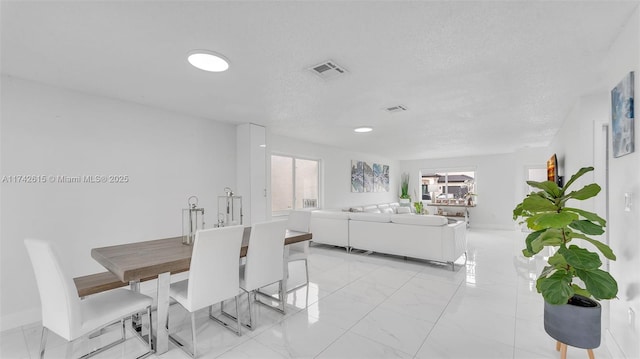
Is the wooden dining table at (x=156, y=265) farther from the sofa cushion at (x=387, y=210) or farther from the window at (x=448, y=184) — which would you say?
the window at (x=448, y=184)

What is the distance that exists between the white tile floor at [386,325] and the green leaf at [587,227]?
1.03 m

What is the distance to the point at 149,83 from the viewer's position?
2.78m

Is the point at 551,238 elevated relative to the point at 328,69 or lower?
lower

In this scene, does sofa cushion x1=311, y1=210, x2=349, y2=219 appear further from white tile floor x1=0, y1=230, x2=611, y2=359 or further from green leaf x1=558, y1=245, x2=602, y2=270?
green leaf x1=558, y1=245, x2=602, y2=270

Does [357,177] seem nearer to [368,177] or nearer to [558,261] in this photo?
[368,177]

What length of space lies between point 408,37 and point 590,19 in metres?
1.07

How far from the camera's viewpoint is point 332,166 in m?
6.80

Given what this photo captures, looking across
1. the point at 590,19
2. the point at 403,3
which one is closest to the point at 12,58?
the point at 403,3

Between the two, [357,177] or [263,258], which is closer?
[263,258]

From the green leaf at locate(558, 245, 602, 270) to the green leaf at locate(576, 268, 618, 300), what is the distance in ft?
0.24

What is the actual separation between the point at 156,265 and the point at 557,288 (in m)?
2.63

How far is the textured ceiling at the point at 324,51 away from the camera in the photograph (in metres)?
1.64

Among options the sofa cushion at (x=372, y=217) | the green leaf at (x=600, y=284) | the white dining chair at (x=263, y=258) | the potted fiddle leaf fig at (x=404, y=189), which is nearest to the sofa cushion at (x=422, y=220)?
the sofa cushion at (x=372, y=217)

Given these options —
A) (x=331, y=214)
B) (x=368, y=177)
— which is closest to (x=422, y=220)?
(x=331, y=214)
